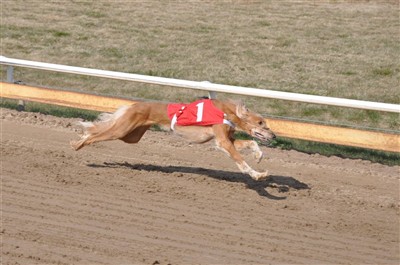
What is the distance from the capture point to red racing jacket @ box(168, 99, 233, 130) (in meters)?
9.43

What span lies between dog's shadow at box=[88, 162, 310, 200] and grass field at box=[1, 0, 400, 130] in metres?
3.34

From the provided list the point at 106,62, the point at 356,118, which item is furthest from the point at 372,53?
the point at 106,62

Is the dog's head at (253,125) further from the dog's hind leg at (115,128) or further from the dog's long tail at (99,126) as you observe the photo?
the dog's long tail at (99,126)

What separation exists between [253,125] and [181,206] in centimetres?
126

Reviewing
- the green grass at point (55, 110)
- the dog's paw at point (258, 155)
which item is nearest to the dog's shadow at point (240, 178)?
the dog's paw at point (258, 155)

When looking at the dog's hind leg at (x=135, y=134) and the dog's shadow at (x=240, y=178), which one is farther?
the dog's hind leg at (x=135, y=134)

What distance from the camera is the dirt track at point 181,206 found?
754 cm

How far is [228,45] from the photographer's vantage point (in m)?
17.0

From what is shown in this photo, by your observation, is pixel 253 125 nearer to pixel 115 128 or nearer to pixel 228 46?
pixel 115 128

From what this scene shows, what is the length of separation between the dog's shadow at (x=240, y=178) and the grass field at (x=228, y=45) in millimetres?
3335

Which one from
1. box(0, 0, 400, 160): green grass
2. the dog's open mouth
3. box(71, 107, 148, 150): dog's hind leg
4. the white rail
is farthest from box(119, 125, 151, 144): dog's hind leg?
box(0, 0, 400, 160): green grass

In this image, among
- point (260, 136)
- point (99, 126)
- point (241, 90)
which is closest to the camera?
point (260, 136)

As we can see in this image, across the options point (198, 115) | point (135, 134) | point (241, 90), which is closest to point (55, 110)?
point (241, 90)

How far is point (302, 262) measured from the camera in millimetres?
7410
